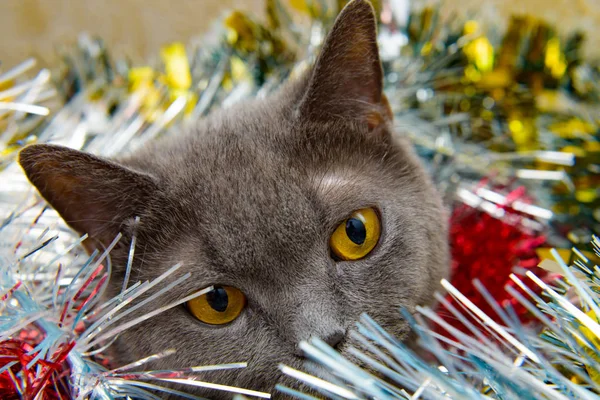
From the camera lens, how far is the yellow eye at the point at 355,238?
63 cm

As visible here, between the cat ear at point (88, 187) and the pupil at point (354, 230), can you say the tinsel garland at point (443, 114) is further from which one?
the pupil at point (354, 230)

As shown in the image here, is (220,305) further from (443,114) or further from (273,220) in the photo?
(443,114)

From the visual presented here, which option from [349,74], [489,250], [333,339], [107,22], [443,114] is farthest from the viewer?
[107,22]

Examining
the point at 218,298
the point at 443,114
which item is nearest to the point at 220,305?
the point at 218,298

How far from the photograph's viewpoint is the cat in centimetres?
59

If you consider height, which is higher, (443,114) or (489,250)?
(443,114)

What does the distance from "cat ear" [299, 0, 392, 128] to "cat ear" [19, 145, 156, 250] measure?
0.26m

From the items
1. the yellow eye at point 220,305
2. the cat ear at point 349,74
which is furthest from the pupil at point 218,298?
the cat ear at point 349,74

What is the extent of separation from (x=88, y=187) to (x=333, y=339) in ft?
1.20

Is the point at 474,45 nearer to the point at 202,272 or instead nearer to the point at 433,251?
the point at 433,251

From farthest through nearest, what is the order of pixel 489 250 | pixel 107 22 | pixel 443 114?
pixel 107 22 < pixel 443 114 < pixel 489 250

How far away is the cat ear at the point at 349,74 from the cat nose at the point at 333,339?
31 cm

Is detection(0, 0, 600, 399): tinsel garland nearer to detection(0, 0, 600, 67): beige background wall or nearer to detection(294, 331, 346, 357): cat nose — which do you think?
detection(294, 331, 346, 357): cat nose

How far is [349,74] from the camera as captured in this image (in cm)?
71
